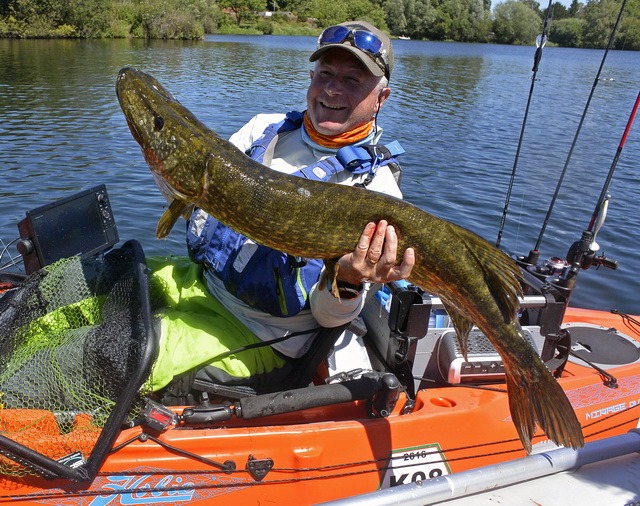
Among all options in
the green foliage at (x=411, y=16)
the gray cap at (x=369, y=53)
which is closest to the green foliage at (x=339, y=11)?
the green foliage at (x=411, y=16)

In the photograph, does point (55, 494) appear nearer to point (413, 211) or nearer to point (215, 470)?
point (215, 470)

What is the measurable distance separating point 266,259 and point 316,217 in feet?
1.51

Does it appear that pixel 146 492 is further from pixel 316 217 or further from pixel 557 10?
pixel 557 10

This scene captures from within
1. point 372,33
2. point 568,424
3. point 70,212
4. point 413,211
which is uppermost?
point 372,33

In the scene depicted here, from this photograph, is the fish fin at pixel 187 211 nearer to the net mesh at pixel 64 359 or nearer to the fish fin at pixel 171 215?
the fish fin at pixel 171 215

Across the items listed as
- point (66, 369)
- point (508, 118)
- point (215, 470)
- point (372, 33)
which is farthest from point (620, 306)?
point (508, 118)

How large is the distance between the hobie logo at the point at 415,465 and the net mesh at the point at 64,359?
124cm

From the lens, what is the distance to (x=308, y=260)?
8.57ft

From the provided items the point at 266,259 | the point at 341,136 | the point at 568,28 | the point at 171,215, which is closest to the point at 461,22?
the point at 568,28

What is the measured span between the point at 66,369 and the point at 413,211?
162 centimetres

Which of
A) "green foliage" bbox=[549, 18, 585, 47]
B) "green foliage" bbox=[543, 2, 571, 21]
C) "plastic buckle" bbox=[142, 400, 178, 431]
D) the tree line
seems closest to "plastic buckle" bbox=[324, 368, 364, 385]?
"plastic buckle" bbox=[142, 400, 178, 431]

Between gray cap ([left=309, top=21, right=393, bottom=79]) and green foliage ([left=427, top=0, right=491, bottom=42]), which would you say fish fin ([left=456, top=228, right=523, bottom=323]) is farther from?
green foliage ([left=427, top=0, right=491, bottom=42])

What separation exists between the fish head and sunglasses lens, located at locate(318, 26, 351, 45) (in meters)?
0.92

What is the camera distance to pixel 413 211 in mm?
2283
